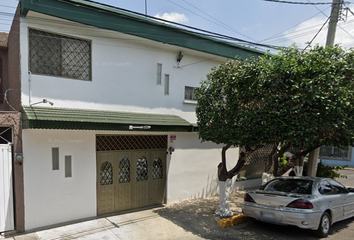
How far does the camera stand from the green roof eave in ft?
18.1

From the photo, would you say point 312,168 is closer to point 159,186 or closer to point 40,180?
point 159,186

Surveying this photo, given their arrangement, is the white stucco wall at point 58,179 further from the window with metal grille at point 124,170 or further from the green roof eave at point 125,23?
the green roof eave at point 125,23

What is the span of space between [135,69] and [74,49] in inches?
70.0

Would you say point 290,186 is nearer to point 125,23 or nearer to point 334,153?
point 125,23

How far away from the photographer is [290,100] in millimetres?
5195

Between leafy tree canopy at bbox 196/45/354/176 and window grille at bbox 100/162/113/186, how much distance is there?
322cm

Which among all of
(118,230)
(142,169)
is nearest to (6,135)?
(118,230)

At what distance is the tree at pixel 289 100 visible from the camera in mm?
5039

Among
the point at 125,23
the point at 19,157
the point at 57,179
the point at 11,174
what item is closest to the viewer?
the point at 19,157

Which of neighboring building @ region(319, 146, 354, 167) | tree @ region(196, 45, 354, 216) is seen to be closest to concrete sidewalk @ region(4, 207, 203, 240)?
tree @ region(196, 45, 354, 216)

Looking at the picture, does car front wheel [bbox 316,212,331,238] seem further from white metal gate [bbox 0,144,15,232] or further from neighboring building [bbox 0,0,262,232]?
white metal gate [bbox 0,144,15,232]

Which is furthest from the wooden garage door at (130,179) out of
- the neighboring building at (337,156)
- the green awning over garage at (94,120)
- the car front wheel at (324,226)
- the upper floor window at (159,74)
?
the neighboring building at (337,156)

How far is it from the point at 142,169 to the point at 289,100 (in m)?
4.73

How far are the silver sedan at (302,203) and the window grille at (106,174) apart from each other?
3.84 meters
